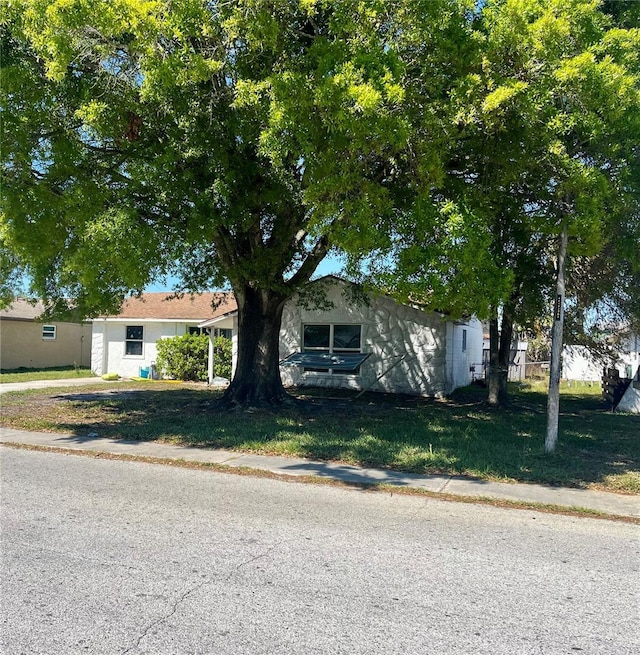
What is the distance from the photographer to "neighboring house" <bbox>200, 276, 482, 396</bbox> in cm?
1914

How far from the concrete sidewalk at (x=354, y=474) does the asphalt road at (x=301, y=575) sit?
56 cm

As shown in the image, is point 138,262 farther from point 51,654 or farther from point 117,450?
point 51,654

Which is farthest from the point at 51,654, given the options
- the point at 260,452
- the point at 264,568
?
the point at 260,452

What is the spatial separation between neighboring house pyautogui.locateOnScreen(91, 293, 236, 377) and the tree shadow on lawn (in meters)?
7.44

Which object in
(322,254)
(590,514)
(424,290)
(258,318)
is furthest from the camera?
(258,318)

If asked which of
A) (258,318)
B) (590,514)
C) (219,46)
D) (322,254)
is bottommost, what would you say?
(590,514)

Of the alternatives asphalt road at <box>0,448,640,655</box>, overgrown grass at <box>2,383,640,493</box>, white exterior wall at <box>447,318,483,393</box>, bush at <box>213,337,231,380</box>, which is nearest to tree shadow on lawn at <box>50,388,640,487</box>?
overgrown grass at <box>2,383,640,493</box>

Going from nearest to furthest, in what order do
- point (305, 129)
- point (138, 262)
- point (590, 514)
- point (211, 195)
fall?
point (590, 514), point (305, 129), point (138, 262), point (211, 195)

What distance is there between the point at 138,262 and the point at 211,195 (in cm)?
165

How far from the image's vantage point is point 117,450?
30.8 ft

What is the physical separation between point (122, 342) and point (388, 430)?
55.7 feet

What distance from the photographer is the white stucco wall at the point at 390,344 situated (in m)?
19.1

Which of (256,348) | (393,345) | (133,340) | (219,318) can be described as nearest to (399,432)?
(256,348)

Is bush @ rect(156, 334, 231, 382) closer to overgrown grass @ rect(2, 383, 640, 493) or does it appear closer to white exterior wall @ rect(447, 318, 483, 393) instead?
overgrown grass @ rect(2, 383, 640, 493)
